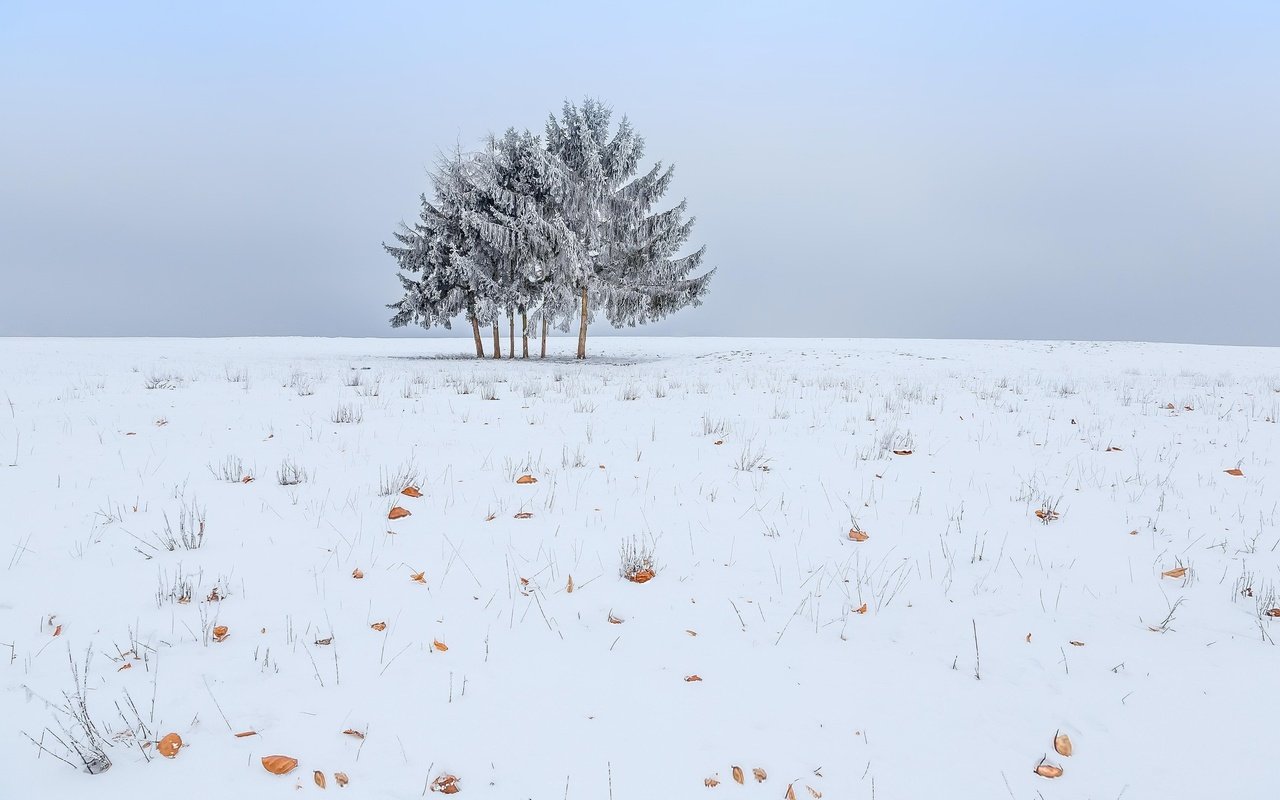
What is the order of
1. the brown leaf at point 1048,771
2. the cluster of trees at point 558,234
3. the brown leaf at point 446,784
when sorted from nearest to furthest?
the brown leaf at point 446,784, the brown leaf at point 1048,771, the cluster of trees at point 558,234

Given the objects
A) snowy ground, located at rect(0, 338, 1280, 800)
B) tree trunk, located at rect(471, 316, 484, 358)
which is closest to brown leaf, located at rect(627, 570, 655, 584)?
snowy ground, located at rect(0, 338, 1280, 800)

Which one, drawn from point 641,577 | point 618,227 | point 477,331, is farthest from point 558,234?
point 641,577

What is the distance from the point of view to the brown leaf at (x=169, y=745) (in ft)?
6.22

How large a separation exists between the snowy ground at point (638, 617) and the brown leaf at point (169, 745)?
3 centimetres

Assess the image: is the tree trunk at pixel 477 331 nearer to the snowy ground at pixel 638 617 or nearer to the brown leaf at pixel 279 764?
the snowy ground at pixel 638 617

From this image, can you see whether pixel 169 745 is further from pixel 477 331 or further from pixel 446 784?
pixel 477 331

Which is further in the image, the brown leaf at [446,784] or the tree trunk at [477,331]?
the tree trunk at [477,331]

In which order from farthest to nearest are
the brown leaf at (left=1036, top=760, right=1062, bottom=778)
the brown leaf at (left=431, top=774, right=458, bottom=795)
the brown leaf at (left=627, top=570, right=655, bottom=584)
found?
1. the brown leaf at (left=627, top=570, right=655, bottom=584)
2. the brown leaf at (left=1036, top=760, right=1062, bottom=778)
3. the brown leaf at (left=431, top=774, right=458, bottom=795)

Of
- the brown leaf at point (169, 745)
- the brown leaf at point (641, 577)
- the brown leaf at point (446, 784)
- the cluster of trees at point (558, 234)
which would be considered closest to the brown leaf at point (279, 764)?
the brown leaf at point (169, 745)

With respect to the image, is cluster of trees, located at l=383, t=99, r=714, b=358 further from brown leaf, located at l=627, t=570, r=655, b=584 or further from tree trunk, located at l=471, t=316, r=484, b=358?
brown leaf, located at l=627, t=570, r=655, b=584

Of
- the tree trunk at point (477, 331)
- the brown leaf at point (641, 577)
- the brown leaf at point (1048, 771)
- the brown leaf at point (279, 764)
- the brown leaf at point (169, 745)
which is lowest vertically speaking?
the brown leaf at point (1048, 771)

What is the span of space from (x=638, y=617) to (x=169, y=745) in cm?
178

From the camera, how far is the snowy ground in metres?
1.96

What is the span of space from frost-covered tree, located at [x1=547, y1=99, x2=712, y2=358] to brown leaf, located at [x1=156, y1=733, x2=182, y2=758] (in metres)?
23.1
